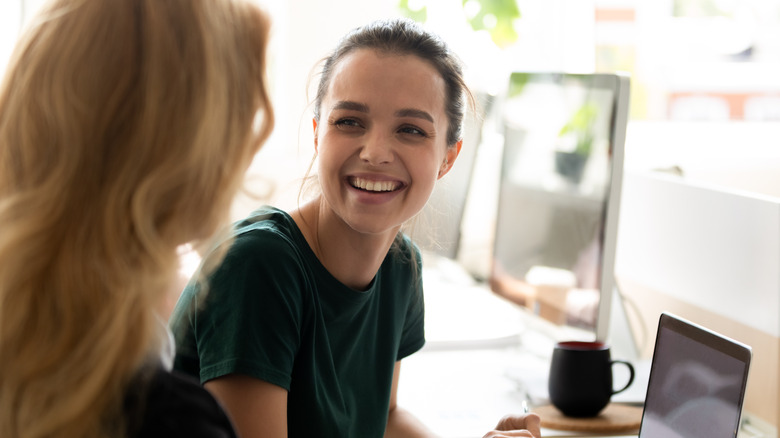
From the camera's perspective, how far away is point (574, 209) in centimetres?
177

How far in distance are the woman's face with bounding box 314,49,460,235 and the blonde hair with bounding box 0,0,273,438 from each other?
52 cm

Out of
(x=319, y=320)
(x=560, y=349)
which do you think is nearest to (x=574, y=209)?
(x=560, y=349)

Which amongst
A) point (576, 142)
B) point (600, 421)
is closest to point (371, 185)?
point (600, 421)

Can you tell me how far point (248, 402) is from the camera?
103 centimetres

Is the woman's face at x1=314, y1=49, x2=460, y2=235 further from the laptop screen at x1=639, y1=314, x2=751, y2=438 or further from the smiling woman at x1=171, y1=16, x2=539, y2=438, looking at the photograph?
the laptop screen at x1=639, y1=314, x2=751, y2=438

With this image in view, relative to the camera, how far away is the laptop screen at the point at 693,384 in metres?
1.03

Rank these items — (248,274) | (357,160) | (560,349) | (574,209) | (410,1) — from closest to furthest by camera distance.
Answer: (248,274) → (357,160) → (560,349) → (574,209) → (410,1)

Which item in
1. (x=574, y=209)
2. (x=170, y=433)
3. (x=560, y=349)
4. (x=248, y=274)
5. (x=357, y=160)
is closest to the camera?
(x=170, y=433)

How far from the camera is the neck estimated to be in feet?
4.07

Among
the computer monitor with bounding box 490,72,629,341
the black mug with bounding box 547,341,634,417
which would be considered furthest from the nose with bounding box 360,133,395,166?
the computer monitor with bounding box 490,72,629,341

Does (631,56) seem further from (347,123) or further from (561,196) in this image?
(347,123)

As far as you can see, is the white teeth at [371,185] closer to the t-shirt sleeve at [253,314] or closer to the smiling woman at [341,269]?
the smiling woman at [341,269]

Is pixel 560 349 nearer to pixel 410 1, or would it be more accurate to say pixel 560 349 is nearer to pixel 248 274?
pixel 248 274

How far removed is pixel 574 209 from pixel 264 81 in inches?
45.4
